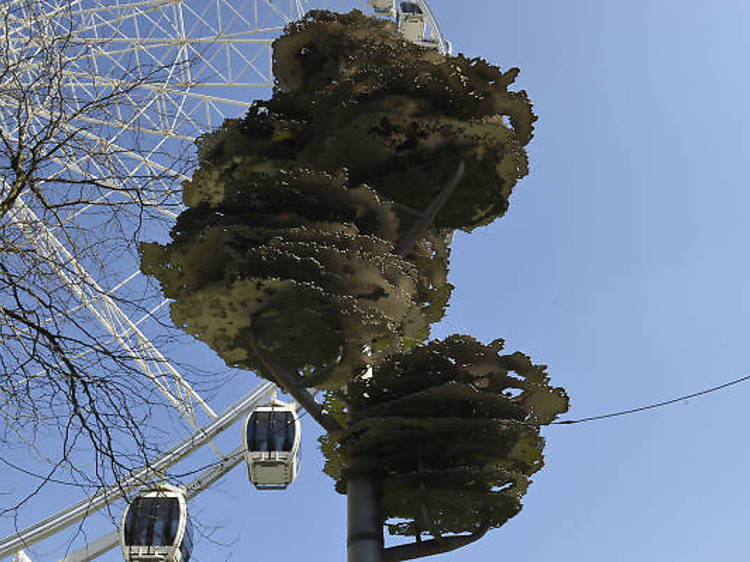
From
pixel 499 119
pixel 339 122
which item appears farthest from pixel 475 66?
pixel 339 122

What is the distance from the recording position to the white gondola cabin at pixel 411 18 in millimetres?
19953

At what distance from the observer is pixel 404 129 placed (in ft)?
27.1

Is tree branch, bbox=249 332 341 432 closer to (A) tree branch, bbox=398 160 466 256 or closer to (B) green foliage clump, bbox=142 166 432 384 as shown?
(B) green foliage clump, bbox=142 166 432 384

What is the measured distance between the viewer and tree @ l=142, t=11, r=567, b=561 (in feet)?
23.2

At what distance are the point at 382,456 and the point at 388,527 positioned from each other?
58 centimetres

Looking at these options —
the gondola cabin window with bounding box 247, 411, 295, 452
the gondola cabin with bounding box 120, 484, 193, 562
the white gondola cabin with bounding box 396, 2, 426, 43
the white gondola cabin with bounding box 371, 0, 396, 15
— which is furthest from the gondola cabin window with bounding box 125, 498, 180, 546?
the white gondola cabin with bounding box 371, 0, 396, 15

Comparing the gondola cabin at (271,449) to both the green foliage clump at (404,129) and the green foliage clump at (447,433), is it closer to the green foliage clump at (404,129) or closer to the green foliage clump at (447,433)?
the green foliage clump at (404,129)

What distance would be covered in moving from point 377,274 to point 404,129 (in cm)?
175

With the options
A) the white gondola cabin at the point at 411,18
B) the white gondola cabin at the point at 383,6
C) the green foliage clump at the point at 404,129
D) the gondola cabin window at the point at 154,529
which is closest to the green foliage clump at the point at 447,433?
the green foliage clump at the point at 404,129

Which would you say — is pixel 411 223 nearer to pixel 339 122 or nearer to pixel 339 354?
pixel 339 122

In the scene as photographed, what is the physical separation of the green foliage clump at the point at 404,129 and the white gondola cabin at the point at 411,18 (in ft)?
36.9

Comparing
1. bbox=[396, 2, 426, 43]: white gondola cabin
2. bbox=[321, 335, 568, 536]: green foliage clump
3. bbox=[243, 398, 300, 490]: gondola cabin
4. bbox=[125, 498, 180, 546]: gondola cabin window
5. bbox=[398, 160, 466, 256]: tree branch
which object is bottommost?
bbox=[321, 335, 568, 536]: green foliage clump

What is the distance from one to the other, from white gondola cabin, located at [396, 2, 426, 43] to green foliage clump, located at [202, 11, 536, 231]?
36.9 ft

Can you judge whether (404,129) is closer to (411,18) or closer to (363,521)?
(363,521)
